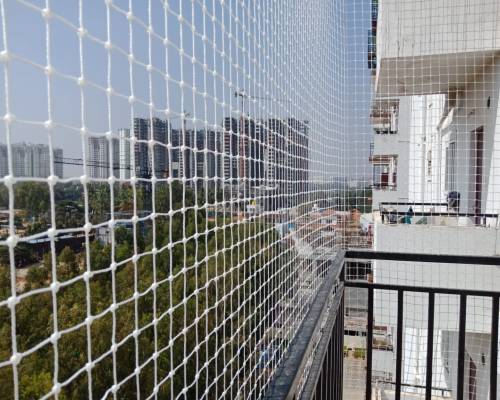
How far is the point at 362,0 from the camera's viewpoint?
4109 mm

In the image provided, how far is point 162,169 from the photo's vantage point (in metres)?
1.29

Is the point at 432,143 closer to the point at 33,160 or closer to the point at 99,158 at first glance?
the point at 99,158

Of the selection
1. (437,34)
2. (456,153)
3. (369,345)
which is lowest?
(369,345)

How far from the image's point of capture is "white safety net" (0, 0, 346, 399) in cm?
75

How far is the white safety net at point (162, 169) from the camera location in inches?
29.5

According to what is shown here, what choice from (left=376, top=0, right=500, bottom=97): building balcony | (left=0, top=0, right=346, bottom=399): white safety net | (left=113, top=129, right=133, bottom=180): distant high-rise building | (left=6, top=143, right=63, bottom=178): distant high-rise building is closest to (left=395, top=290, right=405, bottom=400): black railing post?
(left=0, top=0, right=346, bottom=399): white safety net

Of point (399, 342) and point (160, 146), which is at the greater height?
point (160, 146)

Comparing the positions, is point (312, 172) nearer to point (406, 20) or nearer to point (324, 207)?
point (324, 207)

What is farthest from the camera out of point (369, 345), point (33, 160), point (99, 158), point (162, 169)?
point (369, 345)

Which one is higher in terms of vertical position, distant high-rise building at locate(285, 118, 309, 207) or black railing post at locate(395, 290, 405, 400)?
distant high-rise building at locate(285, 118, 309, 207)

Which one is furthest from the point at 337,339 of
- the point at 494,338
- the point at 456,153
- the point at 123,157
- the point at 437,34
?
the point at 456,153

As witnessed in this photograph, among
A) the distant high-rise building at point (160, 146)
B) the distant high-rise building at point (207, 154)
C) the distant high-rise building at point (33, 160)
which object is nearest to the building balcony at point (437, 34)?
the distant high-rise building at point (207, 154)

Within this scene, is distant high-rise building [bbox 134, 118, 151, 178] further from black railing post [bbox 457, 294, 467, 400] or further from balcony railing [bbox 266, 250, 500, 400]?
black railing post [bbox 457, 294, 467, 400]

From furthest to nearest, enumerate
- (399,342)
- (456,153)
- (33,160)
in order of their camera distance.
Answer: (456,153) < (399,342) < (33,160)
